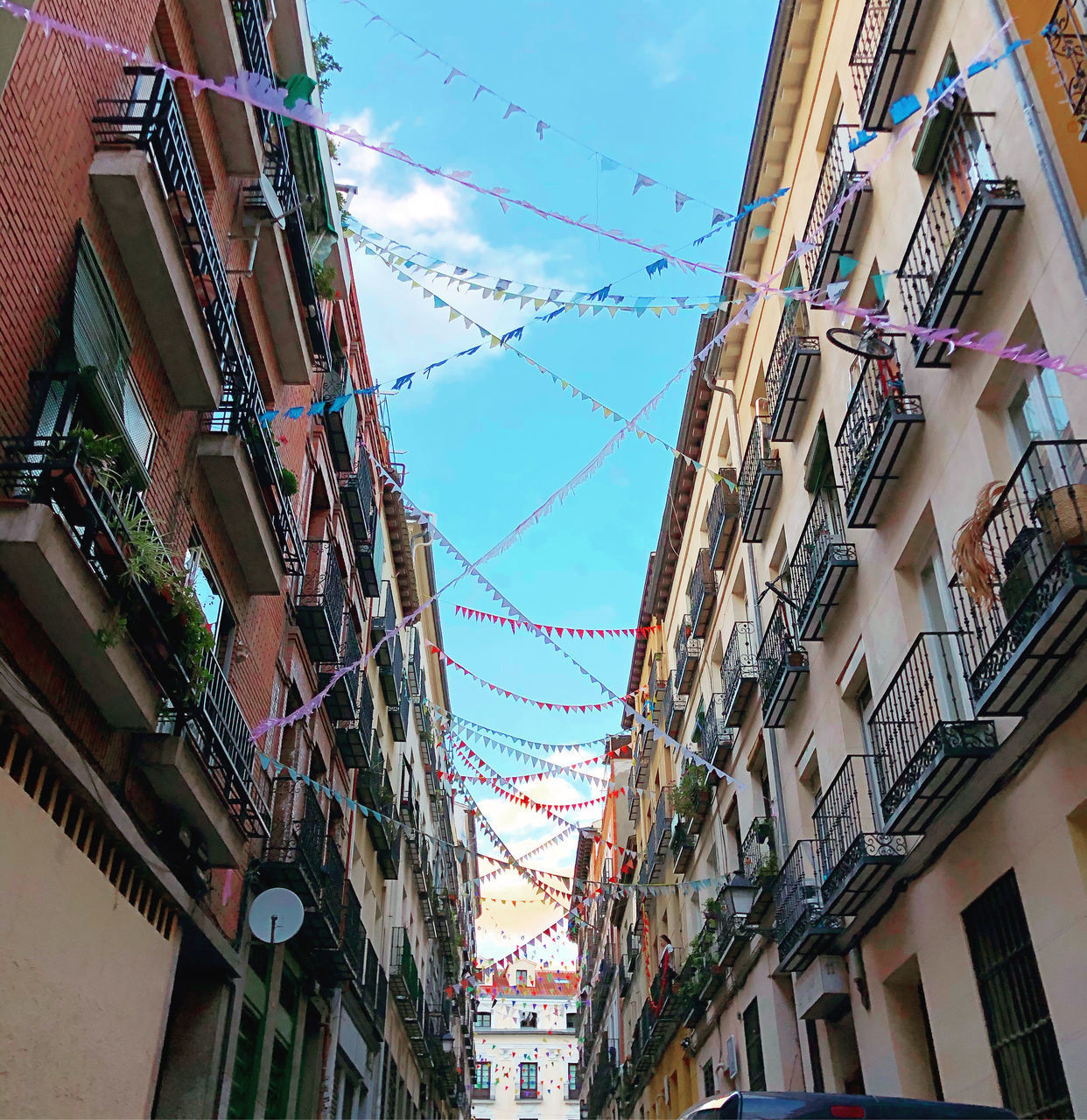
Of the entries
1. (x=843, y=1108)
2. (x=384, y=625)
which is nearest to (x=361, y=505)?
(x=384, y=625)

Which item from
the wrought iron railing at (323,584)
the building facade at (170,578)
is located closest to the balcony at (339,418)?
the building facade at (170,578)

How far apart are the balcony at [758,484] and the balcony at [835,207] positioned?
3.86 meters

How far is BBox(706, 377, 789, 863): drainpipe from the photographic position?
17031 mm

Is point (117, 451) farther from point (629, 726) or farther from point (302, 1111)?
point (629, 726)

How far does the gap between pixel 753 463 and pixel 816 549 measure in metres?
4.39

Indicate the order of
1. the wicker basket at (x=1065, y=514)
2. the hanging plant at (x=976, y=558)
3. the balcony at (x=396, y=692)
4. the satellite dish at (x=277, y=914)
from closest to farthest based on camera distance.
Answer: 1. the wicker basket at (x=1065, y=514)
2. the hanging plant at (x=976, y=558)
3. the satellite dish at (x=277, y=914)
4. the balcony at (x=396, y=692)

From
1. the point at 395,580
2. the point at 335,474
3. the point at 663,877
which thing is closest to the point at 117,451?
the point at 335,474

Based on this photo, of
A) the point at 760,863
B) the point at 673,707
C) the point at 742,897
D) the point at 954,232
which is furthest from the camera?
the point at 673,707

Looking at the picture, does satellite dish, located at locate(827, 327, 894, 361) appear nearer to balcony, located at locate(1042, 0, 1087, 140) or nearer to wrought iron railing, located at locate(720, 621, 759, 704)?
balcony, located at locate(1042, 0, 1087, 140)

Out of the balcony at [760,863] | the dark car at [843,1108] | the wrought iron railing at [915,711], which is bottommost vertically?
the dark car at [843,1108]

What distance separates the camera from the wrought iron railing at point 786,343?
51.5ft

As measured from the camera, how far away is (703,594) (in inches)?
906

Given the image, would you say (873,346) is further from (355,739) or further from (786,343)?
(355,739)

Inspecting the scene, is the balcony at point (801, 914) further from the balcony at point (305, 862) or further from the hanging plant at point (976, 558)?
the balcony at point (305, 862)
